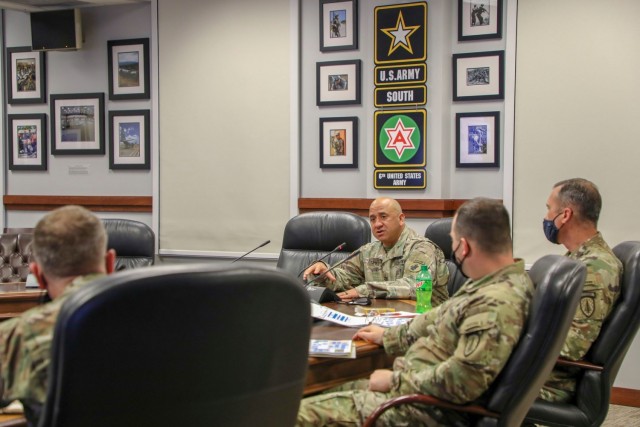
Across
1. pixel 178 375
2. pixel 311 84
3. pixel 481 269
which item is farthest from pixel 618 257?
pixel 311 84

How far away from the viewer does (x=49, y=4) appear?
18.5 feet

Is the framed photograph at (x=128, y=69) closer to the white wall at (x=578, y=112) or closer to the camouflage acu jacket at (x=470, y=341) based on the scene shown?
the white wall at (x=578, y=112)

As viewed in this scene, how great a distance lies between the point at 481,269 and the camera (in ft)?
7.04

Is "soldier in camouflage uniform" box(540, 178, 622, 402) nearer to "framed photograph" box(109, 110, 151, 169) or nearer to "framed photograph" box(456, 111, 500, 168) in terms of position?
"framed photograph" box(456, 111, 500, 168)

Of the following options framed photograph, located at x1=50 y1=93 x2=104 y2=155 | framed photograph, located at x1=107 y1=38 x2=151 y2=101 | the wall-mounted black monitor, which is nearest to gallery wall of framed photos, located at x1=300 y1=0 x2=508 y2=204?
framed photograph, located at x1=107 y1=38 x2=151 y2=101

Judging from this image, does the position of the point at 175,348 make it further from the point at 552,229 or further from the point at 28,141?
Answer: the point at 28,141

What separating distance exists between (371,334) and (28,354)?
4.12 feet

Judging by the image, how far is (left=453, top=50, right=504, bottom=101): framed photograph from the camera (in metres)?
4.46

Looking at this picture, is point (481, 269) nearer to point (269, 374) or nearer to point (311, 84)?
point (269, 374)

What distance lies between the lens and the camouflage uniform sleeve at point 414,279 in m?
3.30

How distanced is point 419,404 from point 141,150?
4.01 meters

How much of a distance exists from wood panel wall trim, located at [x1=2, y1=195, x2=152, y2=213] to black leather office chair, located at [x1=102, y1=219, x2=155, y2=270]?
131cm

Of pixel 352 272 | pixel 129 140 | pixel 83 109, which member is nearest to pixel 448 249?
pixel 352 272

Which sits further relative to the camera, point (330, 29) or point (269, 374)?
point (330, 29)
